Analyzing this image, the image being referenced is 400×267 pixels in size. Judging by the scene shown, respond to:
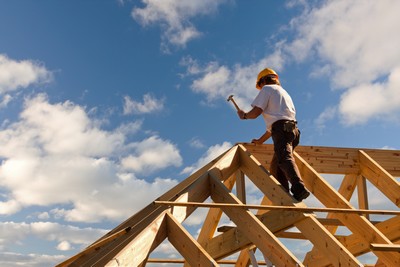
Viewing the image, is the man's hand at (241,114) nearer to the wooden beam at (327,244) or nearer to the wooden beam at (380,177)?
the wooden beam at (327,244)

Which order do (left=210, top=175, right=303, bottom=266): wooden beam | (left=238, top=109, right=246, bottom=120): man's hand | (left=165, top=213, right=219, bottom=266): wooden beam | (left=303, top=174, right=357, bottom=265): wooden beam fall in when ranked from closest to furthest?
(left=165, top=213, right=219, bottom=266): wooden beam < (left=210, top=175, right=303, bottom=266): wooden beam < (left=238, top=109, right=246, bottom=120): man's hand < (left=303, top=174, right=357, bottom=265): wooden beam

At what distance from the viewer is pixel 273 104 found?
603 cm

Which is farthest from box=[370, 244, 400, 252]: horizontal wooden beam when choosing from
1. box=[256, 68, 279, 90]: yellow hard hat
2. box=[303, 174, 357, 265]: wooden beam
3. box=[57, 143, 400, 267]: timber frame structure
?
box=[256, 68, 279, 90]: yellow hard hat

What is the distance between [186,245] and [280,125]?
1.94m

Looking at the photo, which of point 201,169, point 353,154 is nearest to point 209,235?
point 201,169

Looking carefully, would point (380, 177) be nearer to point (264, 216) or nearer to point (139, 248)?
point (264, 216)

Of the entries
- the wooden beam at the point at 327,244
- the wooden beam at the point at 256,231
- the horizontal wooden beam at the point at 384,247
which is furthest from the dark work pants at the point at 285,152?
the horizontal wooden beam at the point at 384,247

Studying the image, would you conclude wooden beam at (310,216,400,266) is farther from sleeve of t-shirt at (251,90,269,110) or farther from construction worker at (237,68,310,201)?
sleeve of t-shirt at (251,90,269,110)

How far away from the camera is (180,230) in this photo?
4.95 m

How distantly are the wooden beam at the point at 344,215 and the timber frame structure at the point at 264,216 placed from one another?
0.04 ft

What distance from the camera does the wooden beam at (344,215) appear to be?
584 centimetres

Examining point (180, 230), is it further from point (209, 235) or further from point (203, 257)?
point (209, 235)

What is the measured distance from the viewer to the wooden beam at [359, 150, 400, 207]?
22.9 ft

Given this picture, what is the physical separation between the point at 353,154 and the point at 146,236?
3.94 metres
